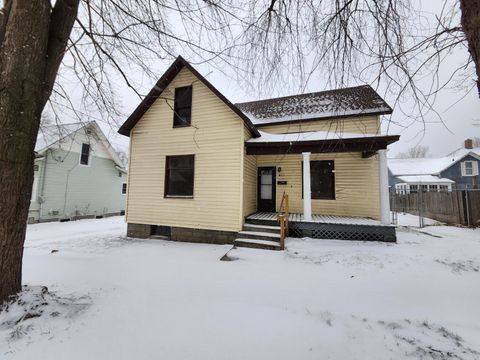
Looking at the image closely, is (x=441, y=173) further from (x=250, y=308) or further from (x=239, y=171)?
(x=250, y=308)

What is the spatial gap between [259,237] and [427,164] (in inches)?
1207

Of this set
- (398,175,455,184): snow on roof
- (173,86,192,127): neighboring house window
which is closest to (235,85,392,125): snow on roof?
(173,86,192,127): neighboring house window

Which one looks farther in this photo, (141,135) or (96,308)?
(141,135)

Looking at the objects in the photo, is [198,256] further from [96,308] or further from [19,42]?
[19,42]

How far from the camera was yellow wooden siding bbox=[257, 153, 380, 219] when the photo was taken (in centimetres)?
884

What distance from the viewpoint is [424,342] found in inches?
99.0

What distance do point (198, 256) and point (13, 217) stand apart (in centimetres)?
392

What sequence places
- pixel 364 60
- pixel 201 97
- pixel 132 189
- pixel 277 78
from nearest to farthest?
pixel 364 60 → pixel 277 78 → pixel 201 97 → pixel 132 189

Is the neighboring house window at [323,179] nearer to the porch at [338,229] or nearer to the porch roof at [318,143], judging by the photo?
the porch roof at [318,143]

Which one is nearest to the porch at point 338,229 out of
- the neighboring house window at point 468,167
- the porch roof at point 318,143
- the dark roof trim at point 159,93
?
the porch roof at point 318,143

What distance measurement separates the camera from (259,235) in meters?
6.94

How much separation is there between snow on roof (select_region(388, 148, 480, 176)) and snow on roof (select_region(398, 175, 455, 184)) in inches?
31.1

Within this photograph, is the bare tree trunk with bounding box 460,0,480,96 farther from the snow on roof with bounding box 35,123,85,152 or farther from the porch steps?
the snow on roof with bounding box 35,123,85,152

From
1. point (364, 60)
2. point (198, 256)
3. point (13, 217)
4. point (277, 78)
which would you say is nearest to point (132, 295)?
point (13, 217)
